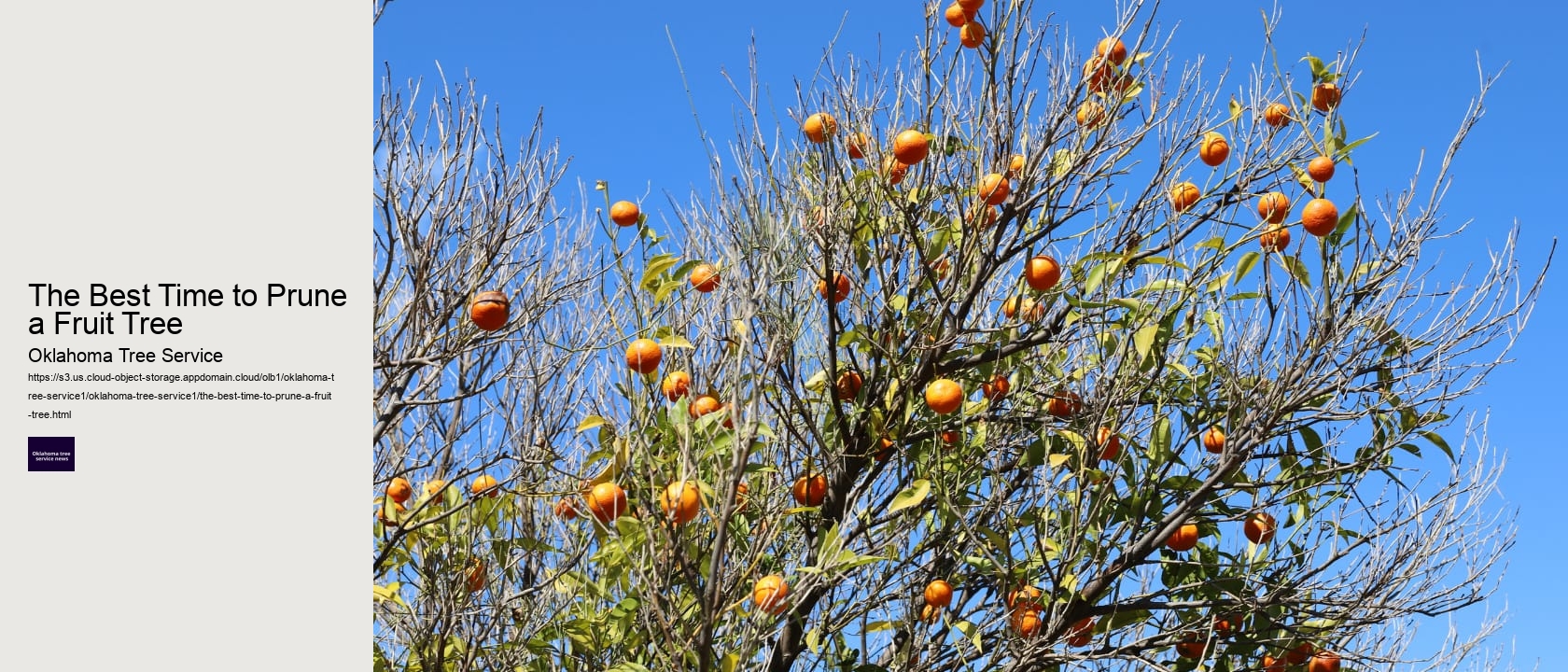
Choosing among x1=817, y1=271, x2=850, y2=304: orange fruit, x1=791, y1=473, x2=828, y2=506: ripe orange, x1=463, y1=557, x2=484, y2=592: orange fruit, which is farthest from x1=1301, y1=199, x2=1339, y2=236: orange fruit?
x1=463, y1=557, x2=484, y2=592: orange fruit

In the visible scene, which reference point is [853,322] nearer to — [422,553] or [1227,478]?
[1227,478]

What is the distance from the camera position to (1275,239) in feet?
11.7

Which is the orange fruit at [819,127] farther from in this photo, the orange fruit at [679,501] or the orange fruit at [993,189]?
the orange fruit at [679,501]

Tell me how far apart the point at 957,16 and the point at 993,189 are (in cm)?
62

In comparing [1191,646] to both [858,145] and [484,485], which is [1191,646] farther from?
[484,485]

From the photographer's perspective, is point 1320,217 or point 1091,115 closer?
point 1320,217

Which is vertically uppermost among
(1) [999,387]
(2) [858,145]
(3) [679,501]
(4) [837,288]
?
(2) [858,145]

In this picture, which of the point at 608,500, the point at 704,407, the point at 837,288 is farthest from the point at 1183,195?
the point at 608,500

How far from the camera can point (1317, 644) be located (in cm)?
370

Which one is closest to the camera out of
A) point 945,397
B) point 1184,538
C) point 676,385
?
point 676,385

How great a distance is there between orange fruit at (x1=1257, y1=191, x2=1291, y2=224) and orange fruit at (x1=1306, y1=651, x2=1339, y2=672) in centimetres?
136

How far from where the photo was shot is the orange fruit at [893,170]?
11.7 ft

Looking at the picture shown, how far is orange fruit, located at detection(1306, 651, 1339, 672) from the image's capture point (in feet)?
12.0

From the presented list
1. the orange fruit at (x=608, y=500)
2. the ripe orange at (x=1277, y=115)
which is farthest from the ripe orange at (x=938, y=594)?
the ripe orange at (x=1277, y=115)
